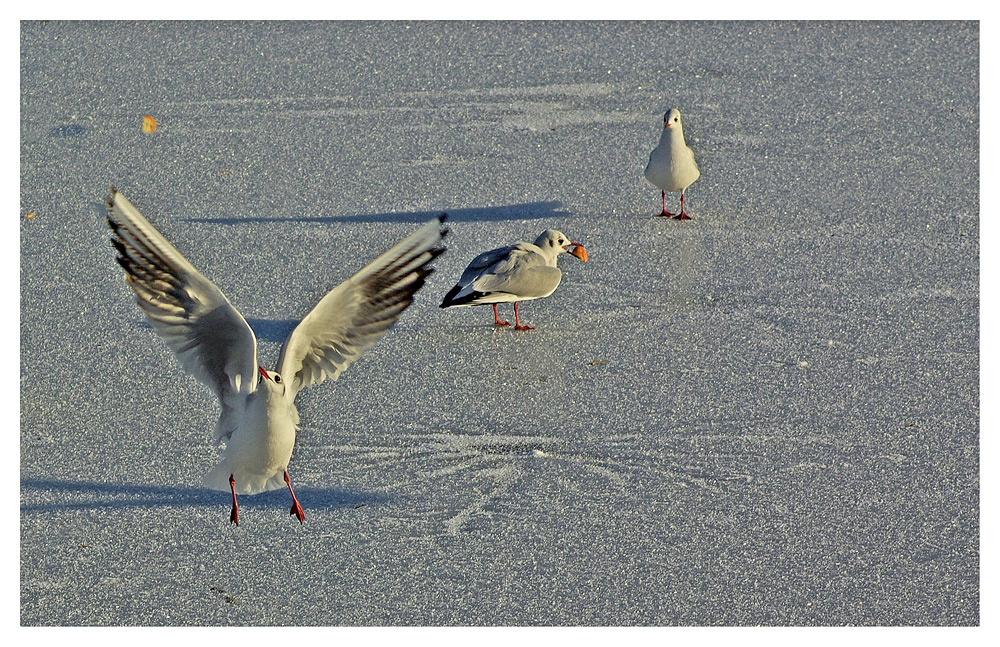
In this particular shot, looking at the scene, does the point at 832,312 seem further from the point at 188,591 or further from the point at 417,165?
the point at 188,591

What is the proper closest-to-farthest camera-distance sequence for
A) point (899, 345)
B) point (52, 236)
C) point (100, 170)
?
point (899, 345), point (52, 236), point (100, 170)

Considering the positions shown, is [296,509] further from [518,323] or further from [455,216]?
[455,216]

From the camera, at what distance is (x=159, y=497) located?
3539mm

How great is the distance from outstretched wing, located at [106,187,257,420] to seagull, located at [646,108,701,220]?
2.17 m

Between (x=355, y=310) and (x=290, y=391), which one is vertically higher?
(x=355, y=310)

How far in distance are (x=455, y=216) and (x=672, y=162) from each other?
0.91 meters

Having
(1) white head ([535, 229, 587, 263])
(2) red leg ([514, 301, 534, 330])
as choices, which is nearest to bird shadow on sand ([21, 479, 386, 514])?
(2) red leg ([514, 301, 534, 330])

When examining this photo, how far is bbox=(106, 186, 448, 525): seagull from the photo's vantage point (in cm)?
326

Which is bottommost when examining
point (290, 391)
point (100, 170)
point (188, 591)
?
point (188, 591)

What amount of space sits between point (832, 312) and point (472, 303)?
1300 mm

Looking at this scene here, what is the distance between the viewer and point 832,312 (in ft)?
14.3

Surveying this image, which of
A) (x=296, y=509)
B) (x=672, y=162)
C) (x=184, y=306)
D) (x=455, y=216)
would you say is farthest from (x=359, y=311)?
(x=672, y=162)

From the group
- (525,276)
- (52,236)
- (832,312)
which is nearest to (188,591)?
(525,276)

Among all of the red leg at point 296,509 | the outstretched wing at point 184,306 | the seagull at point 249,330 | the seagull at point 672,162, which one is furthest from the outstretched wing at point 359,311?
the seagull at point 672,162
